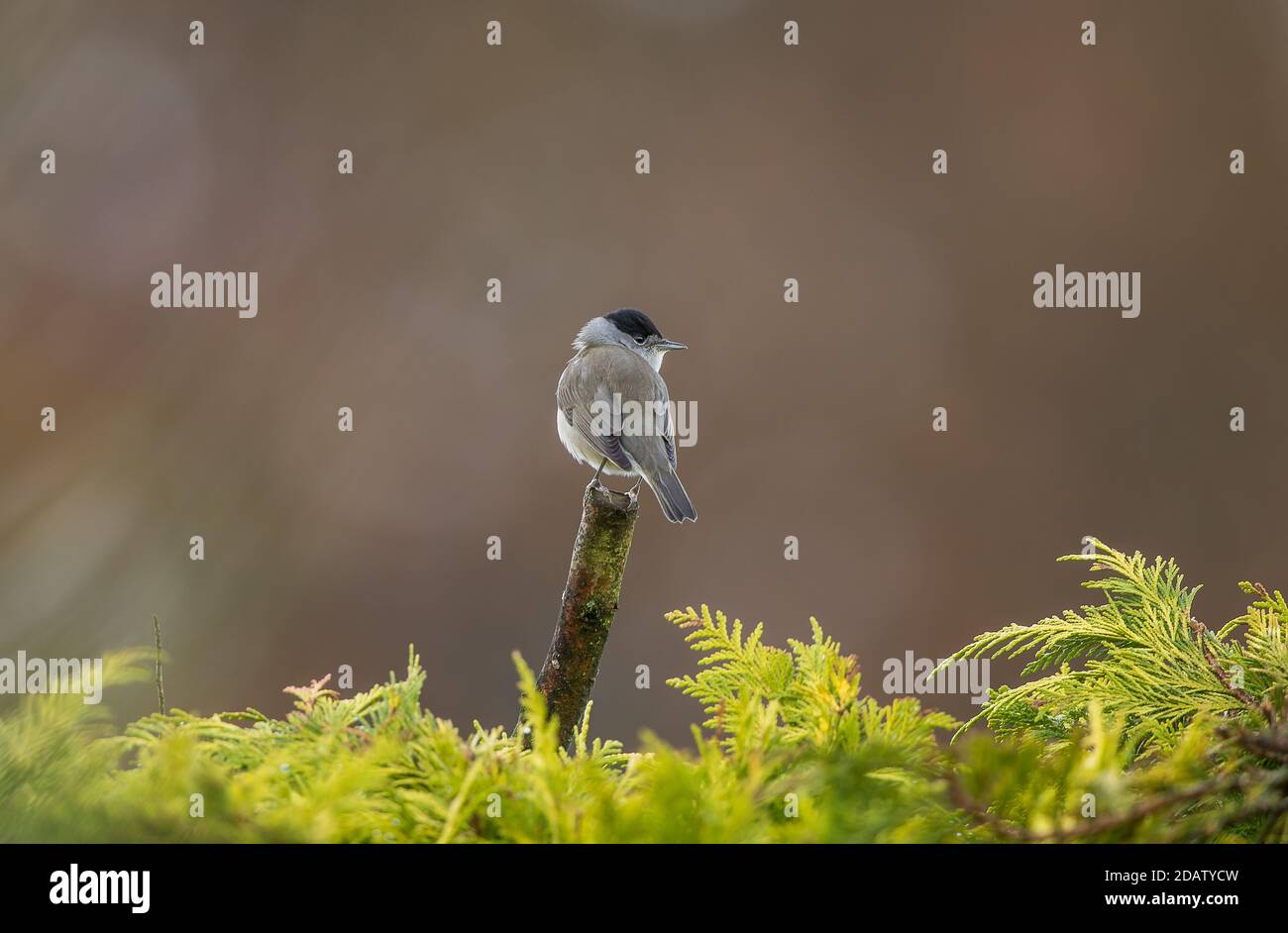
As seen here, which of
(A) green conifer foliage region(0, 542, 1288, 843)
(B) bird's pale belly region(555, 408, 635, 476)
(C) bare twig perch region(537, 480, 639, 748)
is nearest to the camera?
(A) green conifer foliage region(0, 542, 1288, 843)

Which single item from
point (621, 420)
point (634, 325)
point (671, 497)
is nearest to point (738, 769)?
point (671, 497)

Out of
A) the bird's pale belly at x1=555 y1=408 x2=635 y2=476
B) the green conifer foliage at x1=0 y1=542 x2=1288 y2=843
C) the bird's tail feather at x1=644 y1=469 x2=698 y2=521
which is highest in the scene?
the bird's pale belly at x1=555 y1=408 x2=635 y2=476

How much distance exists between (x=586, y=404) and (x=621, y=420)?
200mm

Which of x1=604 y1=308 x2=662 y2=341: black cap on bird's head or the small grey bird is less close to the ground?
x1=604 y1=308 x2=662 y2=341: black cap on bird's head

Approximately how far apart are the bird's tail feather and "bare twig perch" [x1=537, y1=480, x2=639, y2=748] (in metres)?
1.47

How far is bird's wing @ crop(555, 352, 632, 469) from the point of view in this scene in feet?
10.1

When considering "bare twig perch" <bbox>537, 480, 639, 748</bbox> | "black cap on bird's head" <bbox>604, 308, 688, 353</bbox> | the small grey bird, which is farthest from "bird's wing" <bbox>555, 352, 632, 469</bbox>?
"bare twig perch" <bbox>537, 480, 639, 748</bbox>

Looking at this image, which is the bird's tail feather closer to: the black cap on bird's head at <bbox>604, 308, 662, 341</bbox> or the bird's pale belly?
the bird's pale belly

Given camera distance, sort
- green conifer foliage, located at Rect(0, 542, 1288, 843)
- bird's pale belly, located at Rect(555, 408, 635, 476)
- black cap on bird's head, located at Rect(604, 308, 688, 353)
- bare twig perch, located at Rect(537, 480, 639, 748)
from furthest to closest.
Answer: black cap on bird's head, located at Rect(604, 308, 688, 353) < bird's pale belly, located at Rect(555, 408, 635, 476) < bare twig perch, located at Rect(537, 480, 639, 748) < green conifer foliage, located at Rect(0, 542, 1288, 843)

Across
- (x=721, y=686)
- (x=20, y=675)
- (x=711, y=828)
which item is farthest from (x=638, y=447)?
(x=711, y=828)

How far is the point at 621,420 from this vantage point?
3.12 metres

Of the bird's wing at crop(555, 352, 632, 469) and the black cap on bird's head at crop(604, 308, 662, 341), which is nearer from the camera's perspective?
the bird's wing at crop(555, 352, 632, 469)
